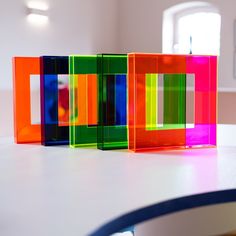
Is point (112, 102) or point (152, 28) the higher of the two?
point (152, 28)

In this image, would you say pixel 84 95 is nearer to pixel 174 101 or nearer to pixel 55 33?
pixel 174 101

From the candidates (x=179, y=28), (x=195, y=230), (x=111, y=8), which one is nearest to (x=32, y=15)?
Result: (x=111, y=8)

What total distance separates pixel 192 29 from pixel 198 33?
0.09m

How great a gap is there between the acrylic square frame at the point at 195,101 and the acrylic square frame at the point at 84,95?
13 cm

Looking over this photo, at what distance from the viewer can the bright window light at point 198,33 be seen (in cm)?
471

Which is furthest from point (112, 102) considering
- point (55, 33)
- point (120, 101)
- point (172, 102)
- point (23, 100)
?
point (55, 33)

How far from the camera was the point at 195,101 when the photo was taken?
1.40 metres

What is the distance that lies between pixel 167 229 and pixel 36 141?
0.57 m

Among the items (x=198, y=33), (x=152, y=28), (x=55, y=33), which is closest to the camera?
(x=55, y=33)

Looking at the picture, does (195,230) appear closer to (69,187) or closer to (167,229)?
(167,229)

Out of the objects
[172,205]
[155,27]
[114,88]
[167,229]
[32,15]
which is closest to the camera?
[172,205]

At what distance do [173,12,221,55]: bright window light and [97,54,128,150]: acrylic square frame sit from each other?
3377mm

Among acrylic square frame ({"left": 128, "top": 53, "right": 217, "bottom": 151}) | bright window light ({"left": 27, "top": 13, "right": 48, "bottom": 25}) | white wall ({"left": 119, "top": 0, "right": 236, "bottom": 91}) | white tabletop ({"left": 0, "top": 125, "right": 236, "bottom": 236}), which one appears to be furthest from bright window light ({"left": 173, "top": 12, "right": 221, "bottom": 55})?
white tabletop ({"left": 0, "top": 125, "right": 236, "bottom": 236})

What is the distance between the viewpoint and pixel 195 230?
3.88ft
